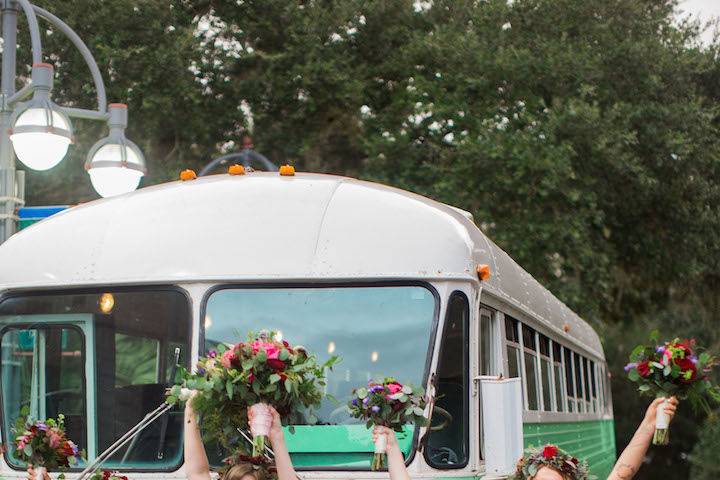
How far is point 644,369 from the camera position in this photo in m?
5.78

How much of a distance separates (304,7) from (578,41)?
410 cm

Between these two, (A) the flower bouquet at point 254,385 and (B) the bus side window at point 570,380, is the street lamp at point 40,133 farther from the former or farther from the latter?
(B) the bus side window at point 570,380

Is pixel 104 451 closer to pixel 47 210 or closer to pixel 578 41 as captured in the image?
pixel 47 210

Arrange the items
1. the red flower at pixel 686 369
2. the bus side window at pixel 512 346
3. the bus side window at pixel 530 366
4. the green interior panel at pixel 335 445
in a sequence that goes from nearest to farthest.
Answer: the red flower at pixel 686 369 → the green interior panel at pixel 335 445 → the bus side window at pixel 512 346 → the bus side window at pixel 530 366

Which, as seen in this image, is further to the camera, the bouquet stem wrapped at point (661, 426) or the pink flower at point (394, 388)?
the pink flower at point (394, 388)

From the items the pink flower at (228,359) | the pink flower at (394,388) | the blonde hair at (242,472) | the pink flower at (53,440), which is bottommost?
the blonde hair at (242,472)

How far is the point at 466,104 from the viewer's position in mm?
18781

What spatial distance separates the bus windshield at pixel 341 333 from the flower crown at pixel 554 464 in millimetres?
1242

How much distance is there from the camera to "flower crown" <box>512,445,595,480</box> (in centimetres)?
546

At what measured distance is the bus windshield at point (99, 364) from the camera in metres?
7.05

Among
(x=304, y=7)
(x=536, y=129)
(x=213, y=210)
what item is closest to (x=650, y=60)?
(x=536, y=129)

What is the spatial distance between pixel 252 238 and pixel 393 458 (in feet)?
6.73

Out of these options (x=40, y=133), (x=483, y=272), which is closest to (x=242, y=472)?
(x=483, y=272)

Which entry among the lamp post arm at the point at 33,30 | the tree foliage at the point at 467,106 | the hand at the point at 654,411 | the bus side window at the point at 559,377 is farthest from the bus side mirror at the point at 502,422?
the tree foliage at the point at 467,106
